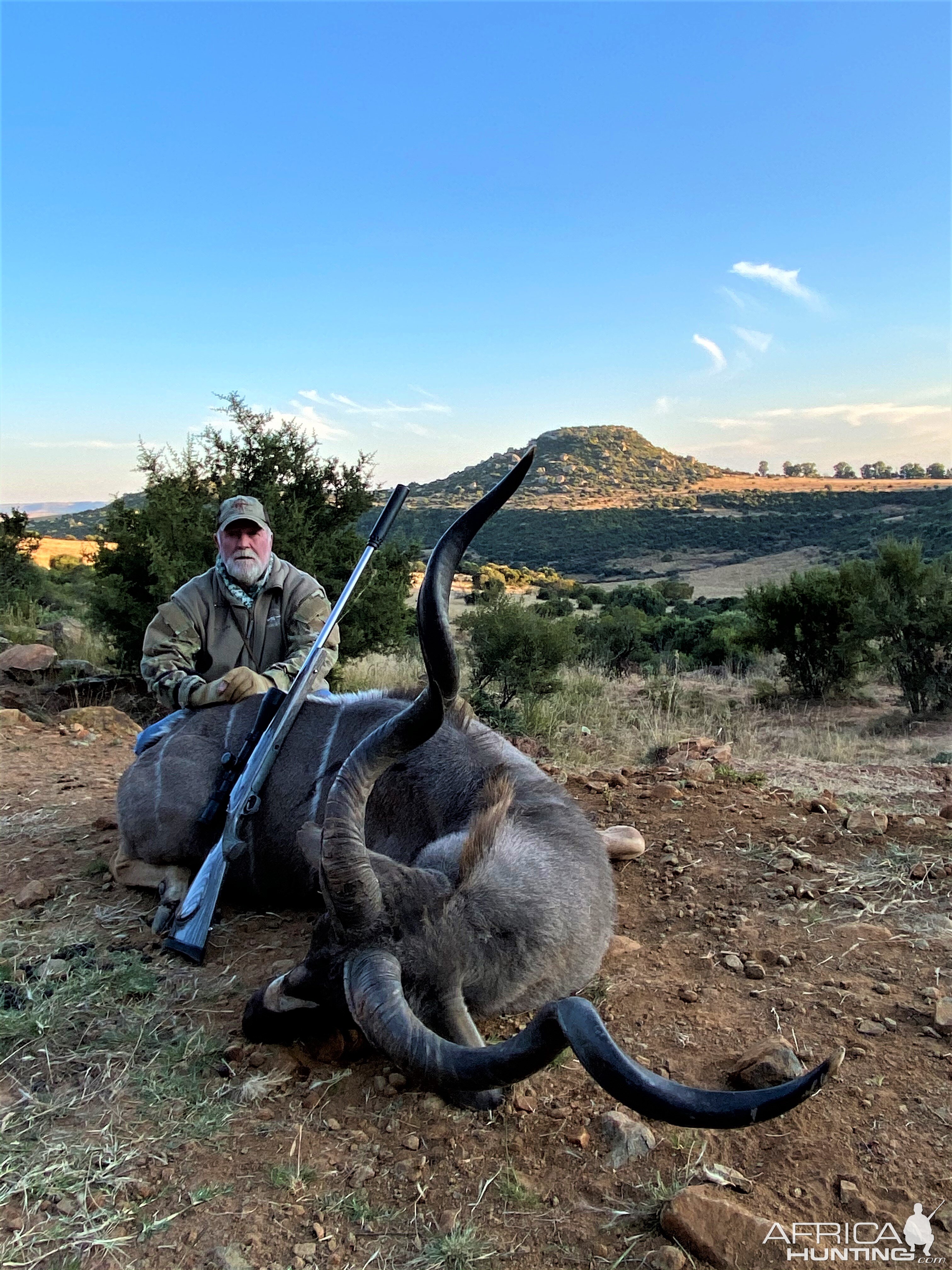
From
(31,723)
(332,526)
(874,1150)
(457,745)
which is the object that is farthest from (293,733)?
(332,526)

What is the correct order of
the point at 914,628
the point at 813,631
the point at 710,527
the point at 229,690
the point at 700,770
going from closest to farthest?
the point at 229,690
the point at 700,770
the point at 914,628
the point at 813,631
the point at 710,527

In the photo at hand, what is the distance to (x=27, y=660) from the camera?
1170 centimetres

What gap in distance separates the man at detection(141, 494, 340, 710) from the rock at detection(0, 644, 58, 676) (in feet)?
22.8

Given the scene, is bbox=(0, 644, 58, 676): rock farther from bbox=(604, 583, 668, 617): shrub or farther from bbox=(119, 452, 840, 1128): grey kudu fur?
bbox=(604, 583, 668, 617): shrub

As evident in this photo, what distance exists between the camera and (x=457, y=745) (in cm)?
429

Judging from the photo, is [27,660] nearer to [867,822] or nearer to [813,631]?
[867,822]

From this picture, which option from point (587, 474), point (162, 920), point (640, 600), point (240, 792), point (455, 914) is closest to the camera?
A: point (455, 914)

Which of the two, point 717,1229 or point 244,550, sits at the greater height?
point 244,550

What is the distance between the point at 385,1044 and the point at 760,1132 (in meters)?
1.28

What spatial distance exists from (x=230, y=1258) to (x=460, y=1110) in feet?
2.95

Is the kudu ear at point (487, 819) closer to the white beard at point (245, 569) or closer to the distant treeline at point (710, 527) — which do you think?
the white beard at point (245, 569)

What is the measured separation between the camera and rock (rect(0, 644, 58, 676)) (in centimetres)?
1159

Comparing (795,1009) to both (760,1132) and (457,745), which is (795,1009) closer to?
(760,1132)

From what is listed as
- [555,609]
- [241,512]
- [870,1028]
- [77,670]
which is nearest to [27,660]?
[77,670]
